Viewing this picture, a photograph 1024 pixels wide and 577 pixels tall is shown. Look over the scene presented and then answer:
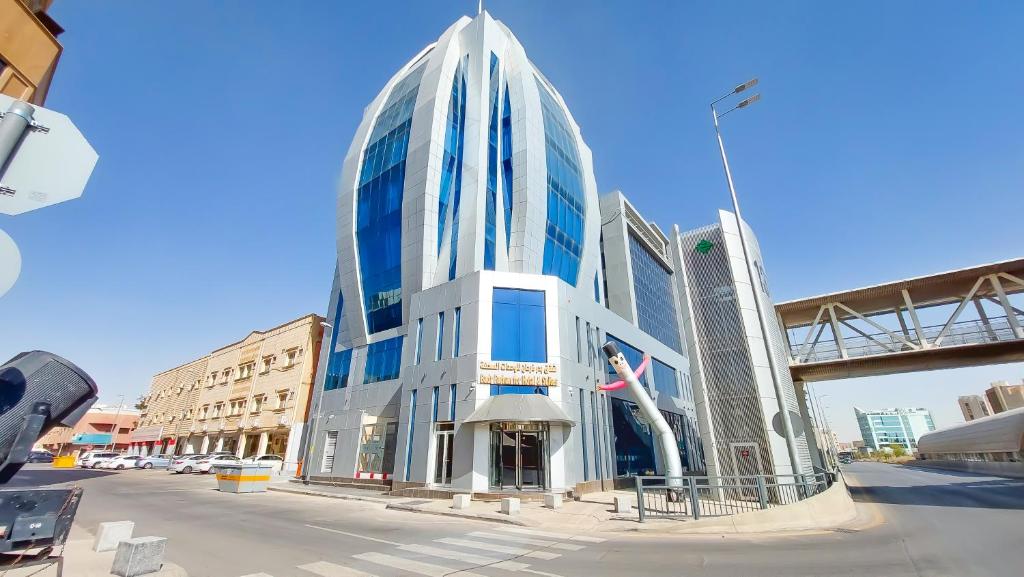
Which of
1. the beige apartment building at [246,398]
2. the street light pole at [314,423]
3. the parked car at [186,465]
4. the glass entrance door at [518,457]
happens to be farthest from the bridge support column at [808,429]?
the parked car at [186,465]

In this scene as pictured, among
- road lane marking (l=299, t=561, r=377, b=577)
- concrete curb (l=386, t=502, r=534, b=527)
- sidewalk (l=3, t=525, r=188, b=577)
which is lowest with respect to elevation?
concrete curb (l=386, t=502, r=534, b=527)

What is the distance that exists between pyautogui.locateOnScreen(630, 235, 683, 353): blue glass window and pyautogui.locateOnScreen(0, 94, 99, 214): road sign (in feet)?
141

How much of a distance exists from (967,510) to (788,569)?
46.7ft

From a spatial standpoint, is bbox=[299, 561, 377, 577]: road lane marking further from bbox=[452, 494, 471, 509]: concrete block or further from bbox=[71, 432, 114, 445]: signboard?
bbox=[71, 432, 114, 445]: signboard

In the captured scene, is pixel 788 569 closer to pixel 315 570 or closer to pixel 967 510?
pixel 315 570

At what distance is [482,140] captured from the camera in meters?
31.2

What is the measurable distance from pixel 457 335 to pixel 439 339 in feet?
5.07

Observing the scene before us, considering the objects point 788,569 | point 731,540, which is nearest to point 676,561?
point 788,569

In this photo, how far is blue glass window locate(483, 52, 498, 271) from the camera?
29297 mm

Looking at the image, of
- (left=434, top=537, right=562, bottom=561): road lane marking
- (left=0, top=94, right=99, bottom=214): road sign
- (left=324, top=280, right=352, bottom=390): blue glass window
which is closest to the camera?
(left=0, top=94, right=99, bottom=214): road sign

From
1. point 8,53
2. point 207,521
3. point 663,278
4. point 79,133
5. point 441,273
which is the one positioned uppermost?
point 663,278

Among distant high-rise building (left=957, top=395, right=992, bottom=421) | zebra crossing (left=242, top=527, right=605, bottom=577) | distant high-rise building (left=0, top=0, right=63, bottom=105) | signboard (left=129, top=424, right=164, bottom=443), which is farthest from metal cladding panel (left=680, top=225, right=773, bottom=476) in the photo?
distant high-rise building (left=957, top=395, right=992, bottom=421)

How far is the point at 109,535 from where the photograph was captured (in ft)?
28.3

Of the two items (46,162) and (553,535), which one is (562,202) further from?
(46,162)
